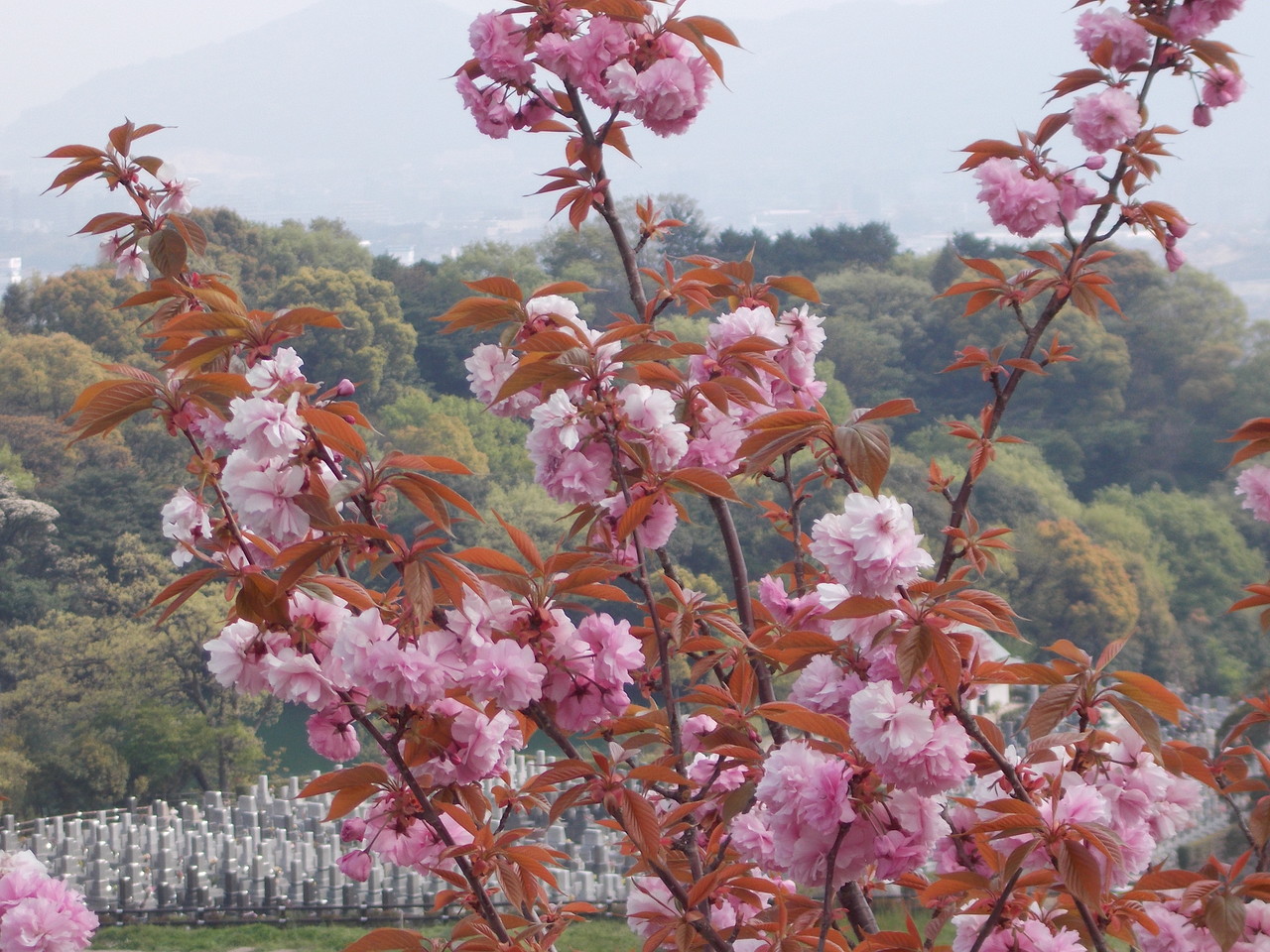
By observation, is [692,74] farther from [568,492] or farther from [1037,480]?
[1037,480]

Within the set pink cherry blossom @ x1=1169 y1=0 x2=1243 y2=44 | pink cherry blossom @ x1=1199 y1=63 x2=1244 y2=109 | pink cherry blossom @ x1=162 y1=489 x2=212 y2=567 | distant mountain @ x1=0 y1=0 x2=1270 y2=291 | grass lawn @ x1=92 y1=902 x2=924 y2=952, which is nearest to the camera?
pink cherry blossom @ x1=162 y1=489 x2=212 y2=567

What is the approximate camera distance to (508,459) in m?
18.2

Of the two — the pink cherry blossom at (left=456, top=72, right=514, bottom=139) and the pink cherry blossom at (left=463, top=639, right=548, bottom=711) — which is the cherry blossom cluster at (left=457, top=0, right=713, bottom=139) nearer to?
the pink cherry blossom at (left=456, top=72, right=514, bottom=139)

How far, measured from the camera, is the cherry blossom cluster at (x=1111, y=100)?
1100 mm

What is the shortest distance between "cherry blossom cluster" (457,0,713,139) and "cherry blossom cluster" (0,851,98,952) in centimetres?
81

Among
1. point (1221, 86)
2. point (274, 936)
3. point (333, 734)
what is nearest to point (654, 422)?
point (333, 734)

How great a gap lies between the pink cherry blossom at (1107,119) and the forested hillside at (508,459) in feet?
29.3

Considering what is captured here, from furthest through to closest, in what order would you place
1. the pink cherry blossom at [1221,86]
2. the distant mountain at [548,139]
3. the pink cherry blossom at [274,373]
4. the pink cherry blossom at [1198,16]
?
the distant mountain at [548,139] < the pink cherry blossom at [1221,86] < the pink cherry blossom at [1198,16] < the pink cherry blossom at [274,373]

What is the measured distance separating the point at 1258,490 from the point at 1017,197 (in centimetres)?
39

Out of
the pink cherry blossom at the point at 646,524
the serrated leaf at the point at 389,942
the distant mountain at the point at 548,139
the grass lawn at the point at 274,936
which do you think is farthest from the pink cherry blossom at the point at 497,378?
the distant mountain at the point at 548,139

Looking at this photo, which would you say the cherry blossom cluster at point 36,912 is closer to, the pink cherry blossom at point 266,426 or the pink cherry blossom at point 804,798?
the pink cherry blossom at point 266,426

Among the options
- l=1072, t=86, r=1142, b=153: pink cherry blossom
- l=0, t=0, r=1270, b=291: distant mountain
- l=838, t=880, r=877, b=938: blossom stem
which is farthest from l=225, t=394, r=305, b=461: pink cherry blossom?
l=0, t=0, r=1270, b=291: distant mountain

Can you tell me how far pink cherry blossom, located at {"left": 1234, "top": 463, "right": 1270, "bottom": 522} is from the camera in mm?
1126

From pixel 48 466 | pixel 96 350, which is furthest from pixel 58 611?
pixel 96 350
